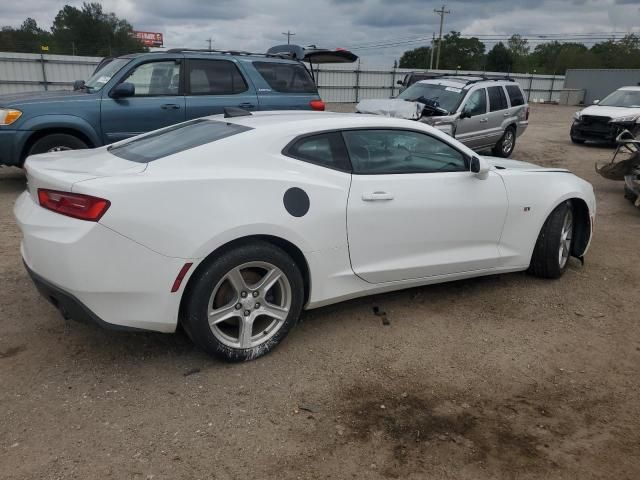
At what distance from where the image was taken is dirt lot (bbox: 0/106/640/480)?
2574 millimetres

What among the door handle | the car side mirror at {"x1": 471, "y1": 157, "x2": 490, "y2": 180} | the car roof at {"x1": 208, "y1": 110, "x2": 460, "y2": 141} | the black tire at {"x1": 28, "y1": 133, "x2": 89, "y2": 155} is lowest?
the black tire at {"x1": 28, "y1": 133, "x2": 89, "y2": 155}

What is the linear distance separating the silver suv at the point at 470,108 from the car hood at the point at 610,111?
3696mm

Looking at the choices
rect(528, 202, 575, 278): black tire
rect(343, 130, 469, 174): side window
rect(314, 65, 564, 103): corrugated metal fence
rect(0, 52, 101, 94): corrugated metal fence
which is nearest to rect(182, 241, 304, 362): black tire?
rect(343, 130, 469, 174): side window

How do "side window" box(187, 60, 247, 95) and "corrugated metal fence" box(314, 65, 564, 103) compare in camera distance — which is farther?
"corrugated metal fence" box(314, 65, 564, 103)

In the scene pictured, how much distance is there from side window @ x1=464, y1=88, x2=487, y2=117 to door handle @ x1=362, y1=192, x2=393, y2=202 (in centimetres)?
794

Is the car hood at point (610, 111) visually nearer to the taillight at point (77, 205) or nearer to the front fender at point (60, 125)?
the front fender at point (60, 125)

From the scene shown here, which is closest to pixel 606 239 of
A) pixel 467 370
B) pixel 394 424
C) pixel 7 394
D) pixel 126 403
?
pixel 467 370

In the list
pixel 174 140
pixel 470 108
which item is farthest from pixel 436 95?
pixel 174 140

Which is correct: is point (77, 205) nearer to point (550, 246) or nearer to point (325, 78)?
point (550, 246)

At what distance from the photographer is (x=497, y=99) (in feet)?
39.2

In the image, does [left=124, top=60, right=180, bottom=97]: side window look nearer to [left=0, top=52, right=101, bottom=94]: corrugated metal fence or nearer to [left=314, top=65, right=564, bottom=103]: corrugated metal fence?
[left=0, top=52, right=101, bottom=94]: corrugated metal fence

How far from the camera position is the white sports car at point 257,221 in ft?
9.48

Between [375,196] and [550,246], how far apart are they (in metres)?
2.03

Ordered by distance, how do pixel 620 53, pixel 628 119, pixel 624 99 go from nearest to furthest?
pixel 628 119 < pixel 624 99 < pixel 620 53
